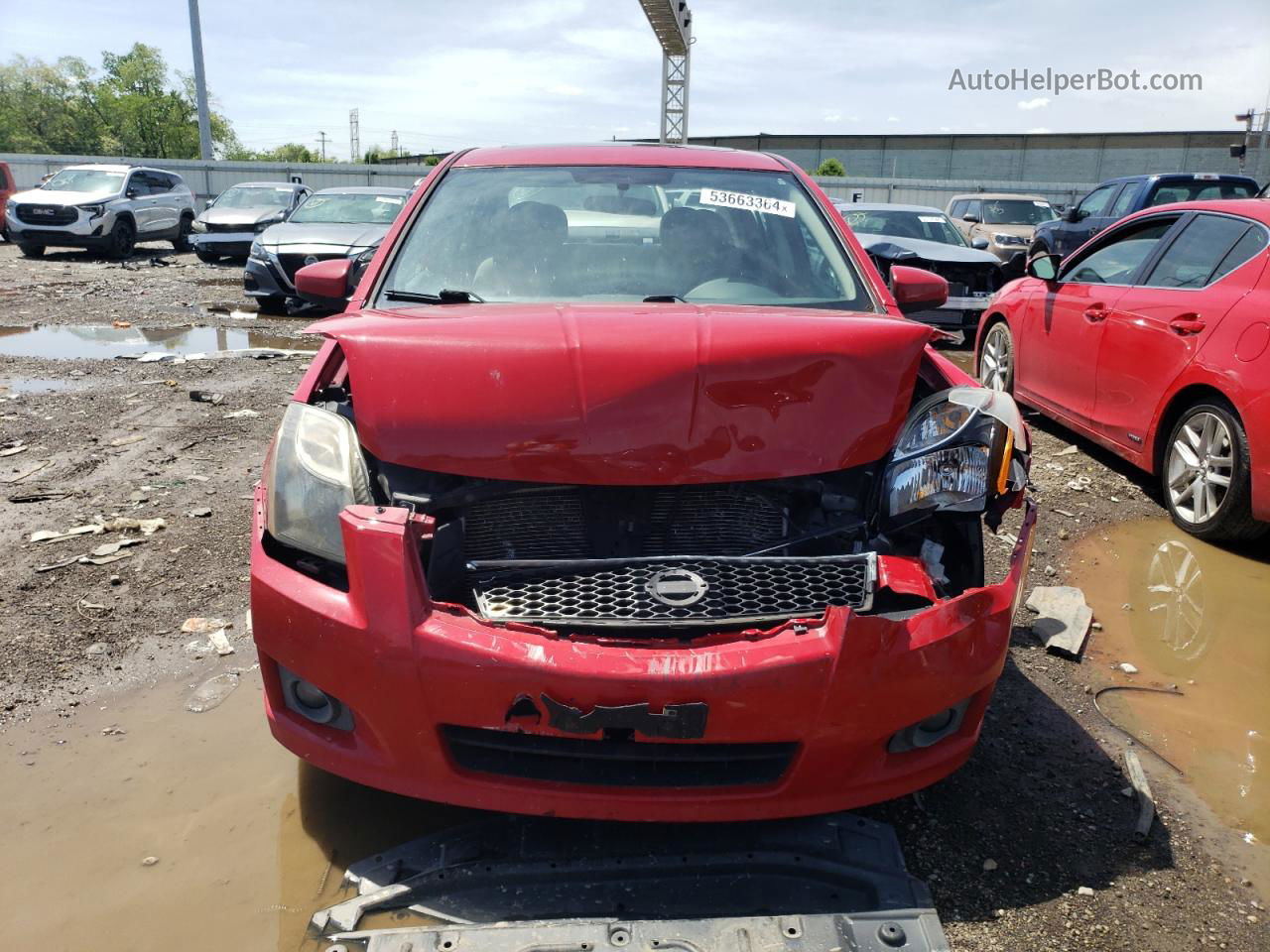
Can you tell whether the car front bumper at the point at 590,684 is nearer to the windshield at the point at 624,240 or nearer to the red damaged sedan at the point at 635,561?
the red damaged sedan at the point at 635,561

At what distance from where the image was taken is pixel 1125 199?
13328 mm

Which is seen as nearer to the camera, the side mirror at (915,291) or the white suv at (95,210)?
the side mirror at (915,291)

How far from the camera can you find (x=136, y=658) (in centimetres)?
329

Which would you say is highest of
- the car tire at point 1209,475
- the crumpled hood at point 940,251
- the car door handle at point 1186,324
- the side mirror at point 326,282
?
the side mirror at point 326,282

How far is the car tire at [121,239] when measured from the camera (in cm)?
1814

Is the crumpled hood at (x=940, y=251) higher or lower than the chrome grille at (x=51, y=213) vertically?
lower

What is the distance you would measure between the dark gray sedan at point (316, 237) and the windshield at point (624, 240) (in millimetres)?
7627

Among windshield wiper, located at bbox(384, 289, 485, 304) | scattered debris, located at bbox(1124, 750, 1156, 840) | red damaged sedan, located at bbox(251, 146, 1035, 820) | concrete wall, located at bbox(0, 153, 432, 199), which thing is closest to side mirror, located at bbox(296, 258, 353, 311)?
windshield wiper, located at bbox(384, 289, 485, 304)

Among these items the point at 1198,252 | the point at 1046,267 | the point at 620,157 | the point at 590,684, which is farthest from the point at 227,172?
the point at 590,684

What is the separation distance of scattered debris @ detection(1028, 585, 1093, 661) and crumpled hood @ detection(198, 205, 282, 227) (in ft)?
53.1

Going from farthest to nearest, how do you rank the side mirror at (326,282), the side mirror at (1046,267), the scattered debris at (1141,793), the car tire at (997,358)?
1. the car tire at (997,358)
2. the side mirror at (1046,267)
3. the side mirror at (326,282)
4. the scattered debris at (1141,793)

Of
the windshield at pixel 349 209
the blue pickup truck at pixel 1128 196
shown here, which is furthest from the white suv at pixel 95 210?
the blue pickup truck at pixel 1128 196

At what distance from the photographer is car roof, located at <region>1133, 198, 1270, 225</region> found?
15.3 feet

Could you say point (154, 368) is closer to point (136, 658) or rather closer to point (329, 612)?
point (136, 658)
